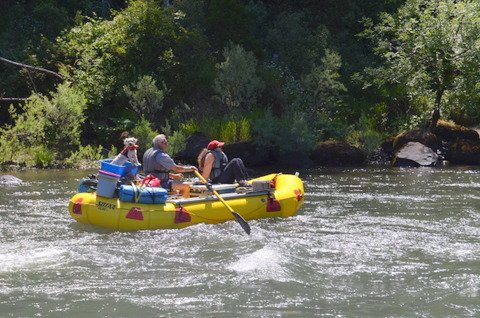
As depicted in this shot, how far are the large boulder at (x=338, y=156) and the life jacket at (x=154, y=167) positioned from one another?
9362 millimetres

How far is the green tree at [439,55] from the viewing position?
71.6 feet

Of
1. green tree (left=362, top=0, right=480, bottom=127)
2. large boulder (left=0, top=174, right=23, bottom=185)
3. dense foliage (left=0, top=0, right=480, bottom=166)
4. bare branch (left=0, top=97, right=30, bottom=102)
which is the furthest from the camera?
green tree (left=362, top=0, right=480, bottom=127)

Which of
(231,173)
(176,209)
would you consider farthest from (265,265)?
(231,173)

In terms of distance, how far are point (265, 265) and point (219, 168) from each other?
4484 mm

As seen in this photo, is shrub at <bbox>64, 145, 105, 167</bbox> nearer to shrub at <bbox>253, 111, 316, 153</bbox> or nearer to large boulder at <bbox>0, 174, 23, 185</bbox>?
large boulder at <bbox>0, 174, 23, 185</bbox>

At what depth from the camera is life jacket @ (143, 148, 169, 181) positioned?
13039mm

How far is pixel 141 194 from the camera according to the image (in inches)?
478

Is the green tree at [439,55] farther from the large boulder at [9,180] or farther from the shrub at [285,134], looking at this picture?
the large boulder at [9,180]

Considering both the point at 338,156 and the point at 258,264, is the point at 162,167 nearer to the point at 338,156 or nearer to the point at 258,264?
the point at 258,264

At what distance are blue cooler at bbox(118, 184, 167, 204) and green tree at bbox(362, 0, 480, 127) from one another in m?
12.2

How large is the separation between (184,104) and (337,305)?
15.8 meters

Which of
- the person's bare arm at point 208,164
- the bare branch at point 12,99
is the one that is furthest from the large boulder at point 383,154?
the bare branch at point 12,99

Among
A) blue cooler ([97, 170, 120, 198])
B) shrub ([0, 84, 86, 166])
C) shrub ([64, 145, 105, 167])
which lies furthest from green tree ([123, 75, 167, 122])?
blue cooler ([97, 170, 120, 198])

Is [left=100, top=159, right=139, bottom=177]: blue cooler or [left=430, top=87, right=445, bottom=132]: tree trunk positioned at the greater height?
[left=430, top=87, right=445, bottom=132]: tree trunk
